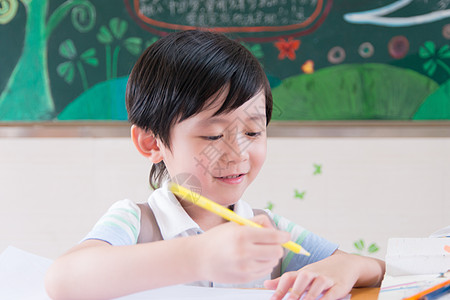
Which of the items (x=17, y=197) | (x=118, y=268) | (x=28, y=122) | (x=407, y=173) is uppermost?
(x=118, y=268)

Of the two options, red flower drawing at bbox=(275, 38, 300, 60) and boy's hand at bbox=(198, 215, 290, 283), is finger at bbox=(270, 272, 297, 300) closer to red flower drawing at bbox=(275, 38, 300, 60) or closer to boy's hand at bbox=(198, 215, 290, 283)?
boy's hand at bbox=(198, 215, 290, 283)

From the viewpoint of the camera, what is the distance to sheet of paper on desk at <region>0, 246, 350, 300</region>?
1.79ft

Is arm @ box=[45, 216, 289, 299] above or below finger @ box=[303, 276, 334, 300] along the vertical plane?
above

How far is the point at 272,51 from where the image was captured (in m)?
1.62

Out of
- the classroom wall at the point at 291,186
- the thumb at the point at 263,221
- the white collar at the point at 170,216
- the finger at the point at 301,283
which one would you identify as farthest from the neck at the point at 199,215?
the classroom wall at the point at 291,186

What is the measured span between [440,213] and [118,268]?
4.67 feet

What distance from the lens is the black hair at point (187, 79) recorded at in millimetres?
645

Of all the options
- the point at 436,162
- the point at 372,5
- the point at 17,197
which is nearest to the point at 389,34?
the point at 372,5

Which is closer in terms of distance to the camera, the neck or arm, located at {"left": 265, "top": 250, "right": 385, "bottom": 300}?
arm, located at {"left": 265, "top": 250, "right": 385, "bottom": 300}

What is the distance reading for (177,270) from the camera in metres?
0.41

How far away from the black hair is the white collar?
95 millimetres

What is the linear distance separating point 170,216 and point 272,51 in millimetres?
1054

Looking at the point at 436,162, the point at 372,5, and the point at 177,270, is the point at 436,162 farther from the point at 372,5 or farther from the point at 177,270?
the point at 177,270

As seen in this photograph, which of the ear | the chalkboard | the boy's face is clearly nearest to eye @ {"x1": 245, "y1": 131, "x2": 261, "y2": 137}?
the boy's face
